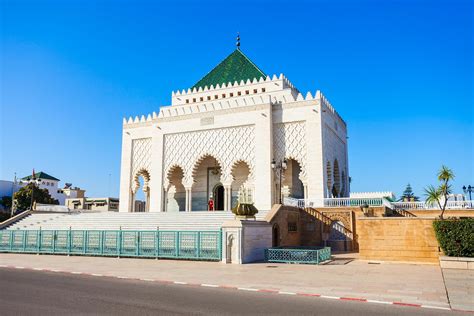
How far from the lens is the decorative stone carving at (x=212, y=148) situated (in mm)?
23109

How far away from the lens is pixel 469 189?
21.8 m

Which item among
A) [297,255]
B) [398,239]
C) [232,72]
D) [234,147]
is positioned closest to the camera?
[297,255]

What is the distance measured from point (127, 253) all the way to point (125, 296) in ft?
24.3

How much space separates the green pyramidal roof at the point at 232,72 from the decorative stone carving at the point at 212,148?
4879 mm

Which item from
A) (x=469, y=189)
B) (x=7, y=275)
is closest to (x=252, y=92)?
(x=469, y=189)

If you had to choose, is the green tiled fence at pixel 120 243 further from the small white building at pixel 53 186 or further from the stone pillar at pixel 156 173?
the small white building at pixel 53 186

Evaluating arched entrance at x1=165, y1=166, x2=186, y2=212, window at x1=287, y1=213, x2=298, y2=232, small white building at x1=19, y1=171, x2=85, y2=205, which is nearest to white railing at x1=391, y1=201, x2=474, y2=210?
window at x1=287, y1=213, x2=298, y2=232

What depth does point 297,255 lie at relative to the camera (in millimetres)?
11695

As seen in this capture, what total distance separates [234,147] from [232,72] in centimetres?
717

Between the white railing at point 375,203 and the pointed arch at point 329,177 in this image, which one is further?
the pointed arch at point 329,177

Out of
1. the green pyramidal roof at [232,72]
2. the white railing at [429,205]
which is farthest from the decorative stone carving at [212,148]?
the white railing at [429,205]

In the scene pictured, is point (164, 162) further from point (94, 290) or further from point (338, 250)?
point (94, 290)

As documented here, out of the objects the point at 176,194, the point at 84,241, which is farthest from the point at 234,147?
the point at 84,241

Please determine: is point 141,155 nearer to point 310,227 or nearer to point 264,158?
point 264,158
